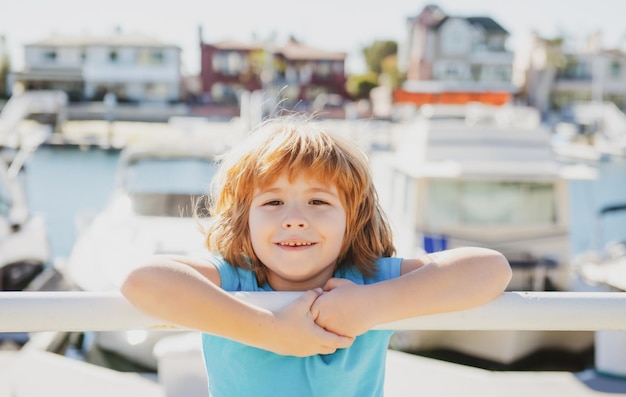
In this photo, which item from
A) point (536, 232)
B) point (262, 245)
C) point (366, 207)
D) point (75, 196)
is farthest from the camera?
point (75, 196)

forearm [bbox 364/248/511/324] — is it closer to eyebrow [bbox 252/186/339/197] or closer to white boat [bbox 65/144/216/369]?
eyebrow [bbox 252/186/339/197]

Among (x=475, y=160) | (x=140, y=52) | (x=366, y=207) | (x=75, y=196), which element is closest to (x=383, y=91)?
(x=140, y=52)

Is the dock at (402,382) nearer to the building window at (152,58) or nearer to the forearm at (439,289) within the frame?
the forearm at (439,289)

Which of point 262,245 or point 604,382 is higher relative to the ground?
point 262,245

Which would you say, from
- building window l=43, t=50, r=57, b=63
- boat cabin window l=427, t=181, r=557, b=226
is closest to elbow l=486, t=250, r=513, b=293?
boat cabin window l=427, t=181, r=557, b=226

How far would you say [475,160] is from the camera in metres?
6.93

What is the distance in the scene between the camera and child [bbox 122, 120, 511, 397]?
123 centimetres

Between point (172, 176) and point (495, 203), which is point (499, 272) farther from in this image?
point (172, 176)

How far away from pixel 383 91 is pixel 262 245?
64.3 meters

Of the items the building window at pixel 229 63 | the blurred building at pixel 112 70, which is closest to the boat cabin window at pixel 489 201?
the blurred building at pixel 112 70

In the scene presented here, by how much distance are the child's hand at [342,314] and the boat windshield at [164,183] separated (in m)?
5.29

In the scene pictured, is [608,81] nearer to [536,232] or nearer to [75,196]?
[75,196]

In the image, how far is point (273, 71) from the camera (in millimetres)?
63594

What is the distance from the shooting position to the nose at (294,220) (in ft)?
4.56
